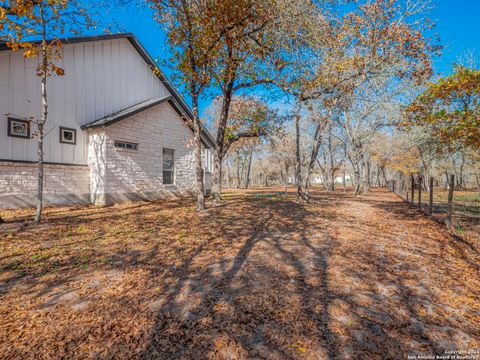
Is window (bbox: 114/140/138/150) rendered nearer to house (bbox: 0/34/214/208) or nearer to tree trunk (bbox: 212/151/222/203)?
house (bbox: 0/34/214/208)

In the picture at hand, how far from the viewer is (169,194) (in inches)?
508

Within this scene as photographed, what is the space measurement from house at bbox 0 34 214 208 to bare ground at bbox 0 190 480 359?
169 inches

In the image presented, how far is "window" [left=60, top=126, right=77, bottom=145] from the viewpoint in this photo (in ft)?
32.7

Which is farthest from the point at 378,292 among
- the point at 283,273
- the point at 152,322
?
the point at 152,322

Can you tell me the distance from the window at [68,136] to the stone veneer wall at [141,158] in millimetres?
592

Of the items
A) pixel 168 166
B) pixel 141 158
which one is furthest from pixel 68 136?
pixel 168 166

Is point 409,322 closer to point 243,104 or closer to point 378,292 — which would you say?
point 378,292

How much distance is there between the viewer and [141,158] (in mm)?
11633

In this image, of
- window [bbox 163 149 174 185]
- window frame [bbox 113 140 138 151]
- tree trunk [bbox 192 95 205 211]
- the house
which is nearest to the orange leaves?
tree trunk [bbox 192 95 205 211]

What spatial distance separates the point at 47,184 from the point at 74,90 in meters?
4.20

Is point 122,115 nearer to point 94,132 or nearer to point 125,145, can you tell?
point 125,145

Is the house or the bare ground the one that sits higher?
the house

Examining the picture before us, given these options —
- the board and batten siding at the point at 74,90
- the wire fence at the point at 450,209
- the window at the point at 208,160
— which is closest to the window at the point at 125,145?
the board and batten siding at the point at 74,90

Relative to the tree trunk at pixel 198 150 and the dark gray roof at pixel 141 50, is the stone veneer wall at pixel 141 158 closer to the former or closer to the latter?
the dark gray roof at pixel 141 50
